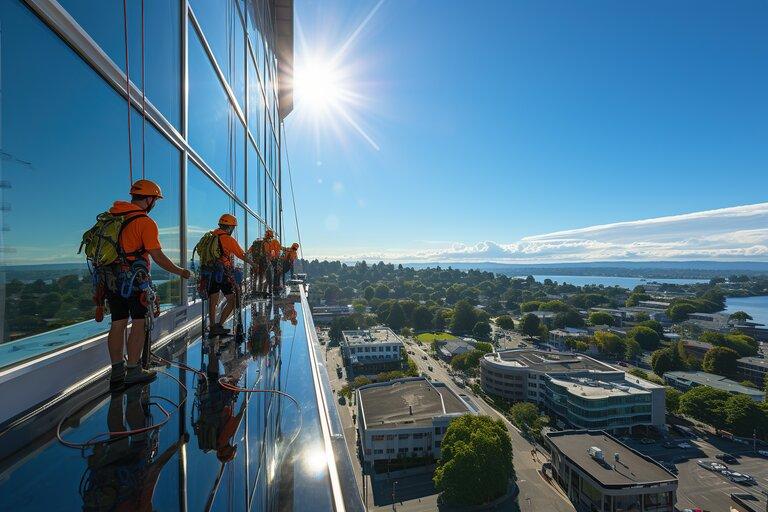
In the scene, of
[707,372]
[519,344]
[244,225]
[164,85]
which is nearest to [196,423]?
[164,85]

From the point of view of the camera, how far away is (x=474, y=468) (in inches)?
725

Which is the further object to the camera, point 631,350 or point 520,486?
point 631,350

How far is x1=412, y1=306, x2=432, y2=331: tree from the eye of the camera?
68.1 metres

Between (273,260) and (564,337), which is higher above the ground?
(273,260)

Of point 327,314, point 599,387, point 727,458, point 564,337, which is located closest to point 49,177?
point 599,387

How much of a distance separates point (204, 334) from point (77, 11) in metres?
3.15

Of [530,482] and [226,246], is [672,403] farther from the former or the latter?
[226,246]

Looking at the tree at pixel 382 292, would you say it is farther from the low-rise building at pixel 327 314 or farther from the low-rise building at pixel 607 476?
the low-rise building at pixel 607 476

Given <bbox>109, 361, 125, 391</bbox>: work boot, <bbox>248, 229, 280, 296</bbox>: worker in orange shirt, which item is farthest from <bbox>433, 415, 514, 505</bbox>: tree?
<bbox>109, 361, 125, 391</bbox>: work boot

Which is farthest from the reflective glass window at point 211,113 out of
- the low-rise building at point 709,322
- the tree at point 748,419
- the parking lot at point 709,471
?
the low-rise building at point 709,322

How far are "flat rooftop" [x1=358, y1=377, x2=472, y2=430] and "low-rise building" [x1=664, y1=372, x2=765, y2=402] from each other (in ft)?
87.3

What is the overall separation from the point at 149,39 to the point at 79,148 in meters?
1.83

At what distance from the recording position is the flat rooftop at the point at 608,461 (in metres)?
18.6

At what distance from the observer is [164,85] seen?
14.7 ft
